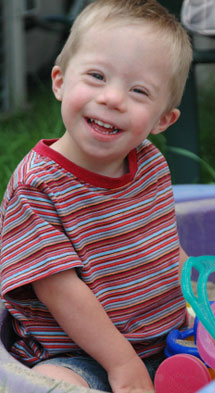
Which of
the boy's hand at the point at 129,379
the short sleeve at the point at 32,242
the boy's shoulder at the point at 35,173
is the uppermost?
the boy's shoulder at the point at 35,173

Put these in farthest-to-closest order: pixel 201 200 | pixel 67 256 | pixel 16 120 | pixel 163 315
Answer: pixel 16 120 → pixel 201 200 → pixel 163 315 → pixel 67 256

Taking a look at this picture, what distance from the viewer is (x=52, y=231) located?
1.02m

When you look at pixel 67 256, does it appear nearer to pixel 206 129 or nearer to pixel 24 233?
pixel 24 233

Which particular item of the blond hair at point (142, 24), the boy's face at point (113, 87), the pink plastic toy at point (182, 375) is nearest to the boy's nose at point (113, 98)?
Result: the boy's face at point (113, 87)

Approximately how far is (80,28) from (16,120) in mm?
1937

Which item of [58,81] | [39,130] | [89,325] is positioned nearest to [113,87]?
[58,81]

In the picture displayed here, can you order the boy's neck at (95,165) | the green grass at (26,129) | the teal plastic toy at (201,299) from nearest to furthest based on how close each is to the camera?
the teal plastic toy at (201,299), the boy's neck at (95,165), the green grass at (26,129)

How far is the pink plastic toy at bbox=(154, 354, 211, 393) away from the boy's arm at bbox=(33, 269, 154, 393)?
73 mm

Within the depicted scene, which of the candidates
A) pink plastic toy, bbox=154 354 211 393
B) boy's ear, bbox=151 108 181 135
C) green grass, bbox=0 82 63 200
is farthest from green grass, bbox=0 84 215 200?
pink plastic toy, bbox=154 354 211 393

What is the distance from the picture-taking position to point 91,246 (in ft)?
3.56

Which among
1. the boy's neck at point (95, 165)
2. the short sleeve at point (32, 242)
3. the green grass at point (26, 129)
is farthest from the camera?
the green grass at point (26, 129)

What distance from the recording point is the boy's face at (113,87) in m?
1.01

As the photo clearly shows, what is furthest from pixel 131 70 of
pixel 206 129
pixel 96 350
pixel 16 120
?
pixel 16 120

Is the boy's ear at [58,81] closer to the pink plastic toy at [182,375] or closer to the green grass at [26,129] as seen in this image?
the pink plastic toy at [182,375]
